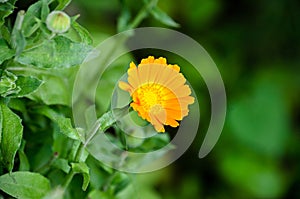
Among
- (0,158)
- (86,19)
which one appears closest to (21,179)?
(0,158)

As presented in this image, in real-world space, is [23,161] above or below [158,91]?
below

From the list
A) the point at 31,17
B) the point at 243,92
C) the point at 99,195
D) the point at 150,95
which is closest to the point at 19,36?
the point at 31,17

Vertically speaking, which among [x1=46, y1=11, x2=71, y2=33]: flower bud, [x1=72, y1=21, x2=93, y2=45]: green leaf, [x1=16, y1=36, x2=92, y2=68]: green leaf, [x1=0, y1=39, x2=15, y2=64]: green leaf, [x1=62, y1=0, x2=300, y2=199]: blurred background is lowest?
[x1=62, y1=0, x2=300, y2=199]: blurred background

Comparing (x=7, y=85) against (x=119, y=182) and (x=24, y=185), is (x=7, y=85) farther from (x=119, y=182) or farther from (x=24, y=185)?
(x=119, y=182)

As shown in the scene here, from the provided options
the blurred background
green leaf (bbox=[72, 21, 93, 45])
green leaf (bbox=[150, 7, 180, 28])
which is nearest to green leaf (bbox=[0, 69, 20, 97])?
green leaf (bbox=[72, 21, 93, 45])

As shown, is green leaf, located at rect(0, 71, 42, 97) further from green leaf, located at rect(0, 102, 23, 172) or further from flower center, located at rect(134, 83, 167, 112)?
flower center, located at rect(134, 83, 167, 112)
